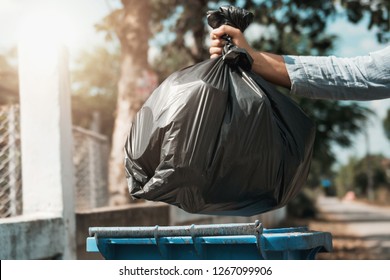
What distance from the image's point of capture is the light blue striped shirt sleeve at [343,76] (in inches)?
99.5

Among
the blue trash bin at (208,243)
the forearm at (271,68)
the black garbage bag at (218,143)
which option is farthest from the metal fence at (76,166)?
the forearm at (271,68)

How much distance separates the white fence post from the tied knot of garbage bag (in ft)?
8.15

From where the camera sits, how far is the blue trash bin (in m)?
2.75

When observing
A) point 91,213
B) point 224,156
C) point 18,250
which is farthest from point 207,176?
point 91,213

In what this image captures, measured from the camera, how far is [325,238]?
3.06 metres

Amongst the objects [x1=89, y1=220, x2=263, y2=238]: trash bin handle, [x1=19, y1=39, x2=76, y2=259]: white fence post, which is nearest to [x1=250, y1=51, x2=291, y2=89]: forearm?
[x1=89, y1=220, x2=263, y2=238]: trash bin handle

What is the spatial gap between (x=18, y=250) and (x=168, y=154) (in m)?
2.21

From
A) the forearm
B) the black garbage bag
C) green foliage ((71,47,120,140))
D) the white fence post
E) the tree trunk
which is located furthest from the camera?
green foliage ((71,47,120,140))

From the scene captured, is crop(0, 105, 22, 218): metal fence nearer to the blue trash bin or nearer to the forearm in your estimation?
the blue trash bin

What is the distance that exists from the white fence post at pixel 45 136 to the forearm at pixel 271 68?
2627 millimetres

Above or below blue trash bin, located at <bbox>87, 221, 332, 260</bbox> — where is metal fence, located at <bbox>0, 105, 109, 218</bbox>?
above

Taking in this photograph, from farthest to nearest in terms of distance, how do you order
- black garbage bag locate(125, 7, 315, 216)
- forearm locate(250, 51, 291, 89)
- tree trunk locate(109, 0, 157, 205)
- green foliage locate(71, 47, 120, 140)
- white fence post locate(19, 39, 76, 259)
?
green foliage locate(71, 47, 120, 140), tree trunk locate(109, 0, 157, 205), white fence post locate(19, 39, 76, 259), forearm locate(250, 51, 291, 89), black garbage bag locate(125, 7, 315, 216)

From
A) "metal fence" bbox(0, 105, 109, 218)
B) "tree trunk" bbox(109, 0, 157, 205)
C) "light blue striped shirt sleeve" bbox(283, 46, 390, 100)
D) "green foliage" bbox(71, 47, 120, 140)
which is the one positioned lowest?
"metal fence" bbox(0, 105, 109, 218)

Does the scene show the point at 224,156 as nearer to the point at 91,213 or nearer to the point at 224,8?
the point at 224,8
